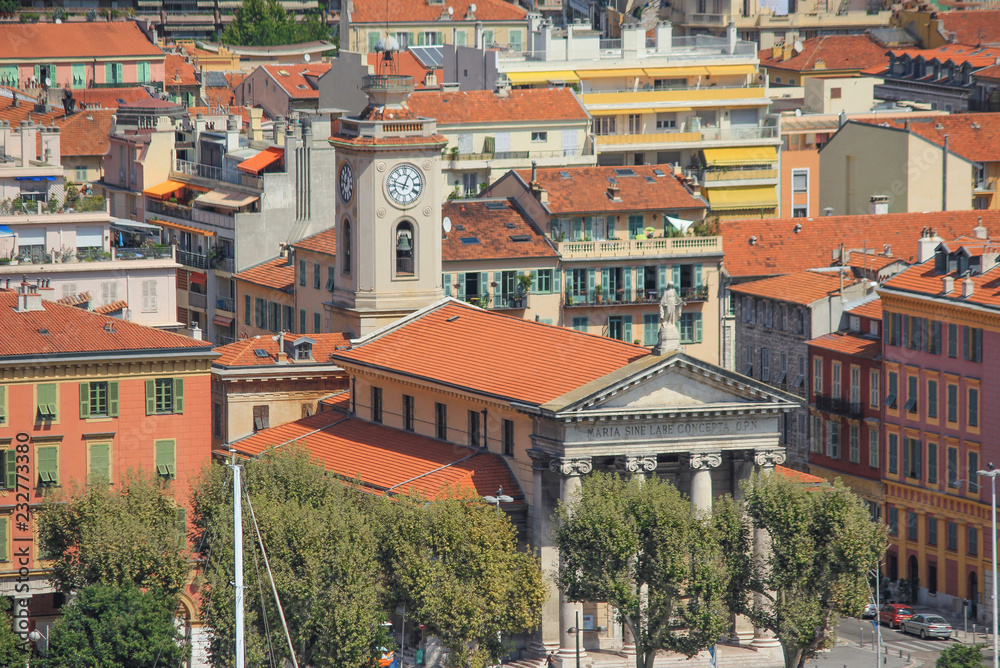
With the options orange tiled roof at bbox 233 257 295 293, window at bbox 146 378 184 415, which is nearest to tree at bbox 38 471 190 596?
window at bbox 146 378 184 415

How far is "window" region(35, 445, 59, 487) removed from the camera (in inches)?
5207

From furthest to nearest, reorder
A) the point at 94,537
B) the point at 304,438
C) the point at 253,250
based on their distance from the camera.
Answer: the point at 253,250 < the point at 304,438 < the point at 94,537

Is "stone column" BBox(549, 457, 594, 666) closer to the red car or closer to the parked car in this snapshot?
the parked car

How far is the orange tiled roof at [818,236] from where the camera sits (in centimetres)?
18175

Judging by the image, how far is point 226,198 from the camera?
625 ft

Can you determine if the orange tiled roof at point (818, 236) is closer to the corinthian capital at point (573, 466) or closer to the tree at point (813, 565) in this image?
the corinthian capital at point (573, 466)

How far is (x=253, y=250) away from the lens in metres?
186

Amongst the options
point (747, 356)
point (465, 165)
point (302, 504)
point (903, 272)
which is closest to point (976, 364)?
point (903, 272)

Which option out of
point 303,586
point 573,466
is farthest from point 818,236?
point 303,586

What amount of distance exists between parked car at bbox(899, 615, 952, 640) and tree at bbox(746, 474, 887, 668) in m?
19.1

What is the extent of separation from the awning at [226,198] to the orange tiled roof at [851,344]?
41.7 meters

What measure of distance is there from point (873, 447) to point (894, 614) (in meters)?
14.2

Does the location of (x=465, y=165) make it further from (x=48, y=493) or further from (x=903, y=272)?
(x=48, y=493)

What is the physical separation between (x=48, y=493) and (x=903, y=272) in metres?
49.8
